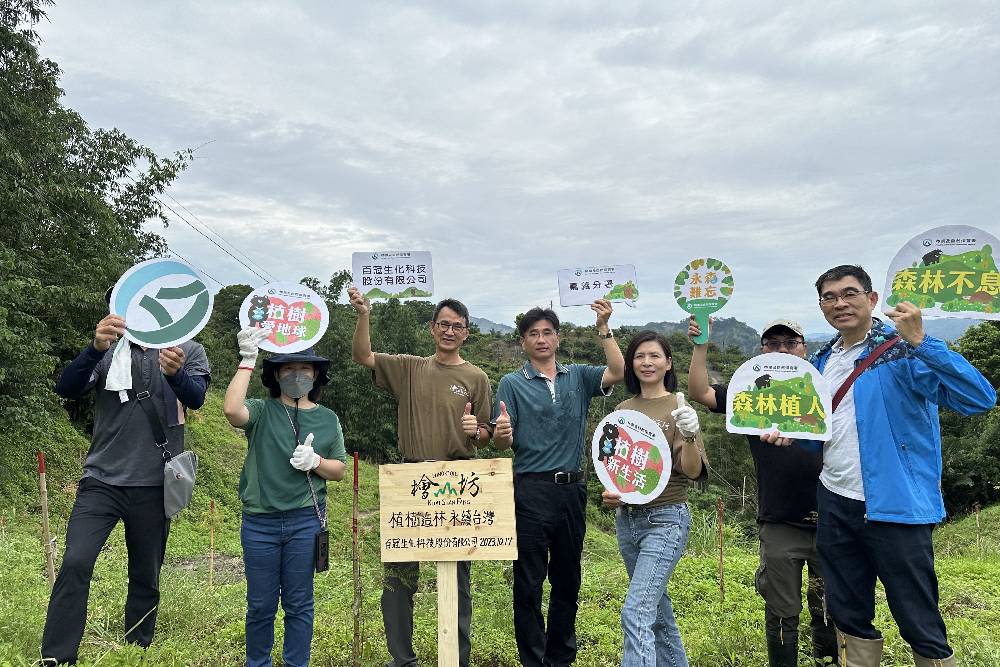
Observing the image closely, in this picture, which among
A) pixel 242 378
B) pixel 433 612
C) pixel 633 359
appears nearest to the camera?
pixel 242 378

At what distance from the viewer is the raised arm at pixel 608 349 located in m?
3.86

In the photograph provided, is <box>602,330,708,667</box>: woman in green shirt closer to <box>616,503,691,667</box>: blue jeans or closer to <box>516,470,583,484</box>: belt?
<box>616,503,691,667</box>: blue jeans

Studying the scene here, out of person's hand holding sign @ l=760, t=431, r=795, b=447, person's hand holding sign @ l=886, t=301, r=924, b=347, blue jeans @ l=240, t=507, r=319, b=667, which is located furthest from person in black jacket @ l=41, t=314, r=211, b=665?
person's hand holding sign @ l=886, t=301, r=924, b=347

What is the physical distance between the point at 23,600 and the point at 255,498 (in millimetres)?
3434

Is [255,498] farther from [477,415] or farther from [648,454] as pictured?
[648,454]

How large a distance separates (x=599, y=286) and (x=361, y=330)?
1.57m

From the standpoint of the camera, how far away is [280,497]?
11.1 feet

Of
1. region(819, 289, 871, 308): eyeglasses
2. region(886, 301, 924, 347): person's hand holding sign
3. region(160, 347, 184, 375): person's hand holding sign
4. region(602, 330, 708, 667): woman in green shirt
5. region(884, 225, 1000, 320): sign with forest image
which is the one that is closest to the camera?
region(886, 301, 924, 347): person's hand holding sign

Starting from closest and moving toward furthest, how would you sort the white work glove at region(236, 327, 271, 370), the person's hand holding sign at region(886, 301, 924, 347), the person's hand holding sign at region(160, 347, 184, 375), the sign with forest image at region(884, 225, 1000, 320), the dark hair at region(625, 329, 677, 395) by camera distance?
the person's hand holding sign at region(886, 301, 924, 347), the sign with forest image at region(884, 225, 1000, 320), the white work glove at region(236, 327, 271, 370), the person's hand holding sign at region(160, 347, 184, 375), the dark hair at region(625, 329, 677, 395)

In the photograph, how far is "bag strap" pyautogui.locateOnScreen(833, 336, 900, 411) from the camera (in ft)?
9.82

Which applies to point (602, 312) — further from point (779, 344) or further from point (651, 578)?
point (651, 578)

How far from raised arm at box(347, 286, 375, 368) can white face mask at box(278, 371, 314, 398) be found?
40 centimetres

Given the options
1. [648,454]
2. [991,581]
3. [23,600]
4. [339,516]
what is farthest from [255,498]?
[339,516]

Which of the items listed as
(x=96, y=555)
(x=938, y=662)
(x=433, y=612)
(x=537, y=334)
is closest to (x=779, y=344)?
(x=537, y=334)
